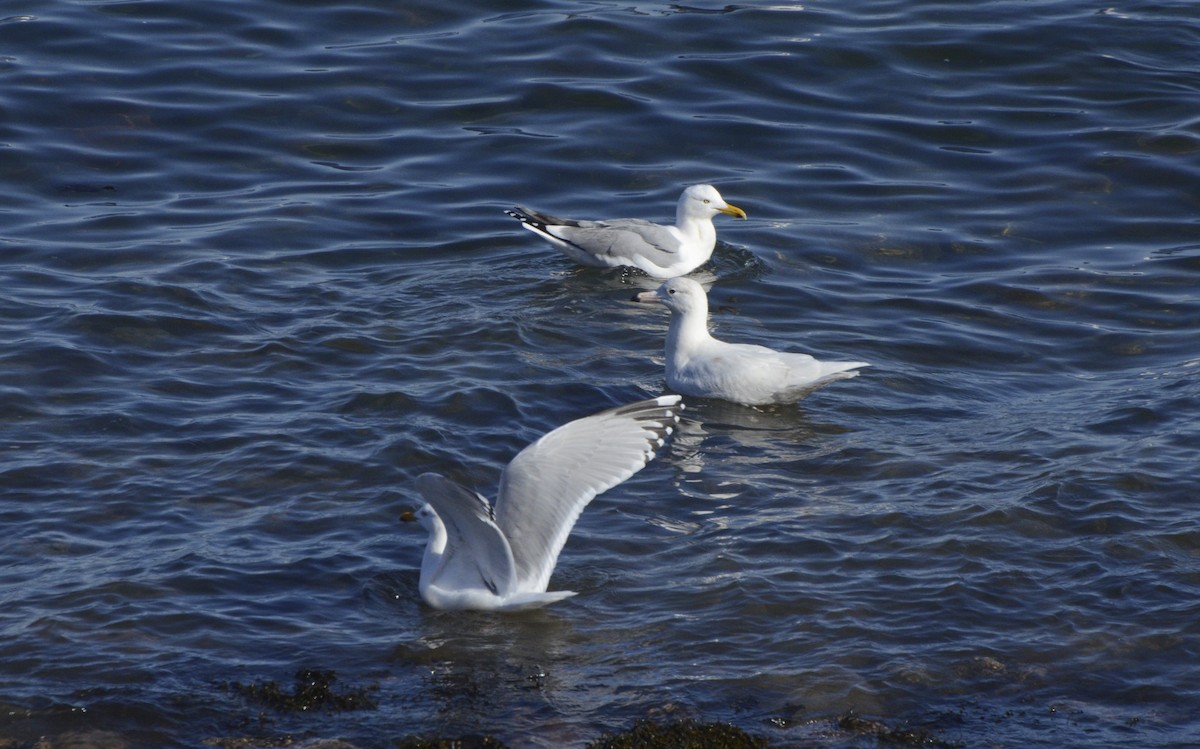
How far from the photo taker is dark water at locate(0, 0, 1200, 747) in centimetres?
635

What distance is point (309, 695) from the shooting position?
6.02 meters

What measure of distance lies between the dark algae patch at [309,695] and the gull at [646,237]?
6312 millimetres

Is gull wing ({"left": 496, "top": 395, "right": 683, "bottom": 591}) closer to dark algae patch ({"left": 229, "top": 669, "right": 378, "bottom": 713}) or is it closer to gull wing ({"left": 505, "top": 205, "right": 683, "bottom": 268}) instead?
dark algae patch ({"left": 229, "top": 669, "right": 378, "bottom": 713})

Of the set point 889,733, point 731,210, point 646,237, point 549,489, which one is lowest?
point 889,733

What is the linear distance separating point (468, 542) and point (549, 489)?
0.44m

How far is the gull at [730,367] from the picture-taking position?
31.0ft

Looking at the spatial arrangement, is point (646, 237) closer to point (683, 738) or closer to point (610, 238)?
point (610, 238)

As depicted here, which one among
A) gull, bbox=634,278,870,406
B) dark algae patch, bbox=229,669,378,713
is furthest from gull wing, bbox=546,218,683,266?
dark algae patch, bbox=229,669,378,713

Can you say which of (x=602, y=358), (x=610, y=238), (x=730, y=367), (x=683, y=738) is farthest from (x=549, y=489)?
(x=610, y=238)

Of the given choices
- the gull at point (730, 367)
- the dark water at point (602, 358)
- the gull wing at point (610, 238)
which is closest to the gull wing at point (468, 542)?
the dark water at point (602, 358)

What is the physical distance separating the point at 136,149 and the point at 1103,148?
29.5 feet

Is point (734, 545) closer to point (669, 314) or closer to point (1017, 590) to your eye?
point (1017, 590)

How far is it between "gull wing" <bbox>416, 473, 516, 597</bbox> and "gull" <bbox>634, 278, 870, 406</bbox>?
3179 mm

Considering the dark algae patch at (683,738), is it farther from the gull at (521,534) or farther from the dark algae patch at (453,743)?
the gull at (521,534)
